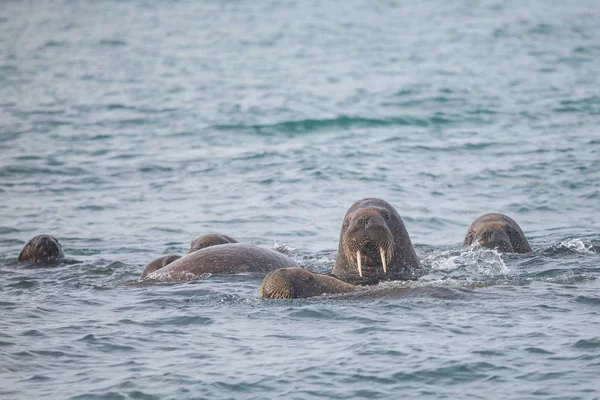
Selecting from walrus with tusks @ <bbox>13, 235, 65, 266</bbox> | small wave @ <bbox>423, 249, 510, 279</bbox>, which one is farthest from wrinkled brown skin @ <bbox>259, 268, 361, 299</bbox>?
walrus with tusks @ <bbox>13, 235, 65, 266</bbox>

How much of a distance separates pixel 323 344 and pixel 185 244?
687cm

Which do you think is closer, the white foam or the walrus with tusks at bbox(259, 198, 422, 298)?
the walrus with tusks at bbox(259, 198, 422, 298)

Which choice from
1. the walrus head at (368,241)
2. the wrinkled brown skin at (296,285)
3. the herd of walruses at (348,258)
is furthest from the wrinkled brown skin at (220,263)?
the wrinkled brown skin at (296,285)

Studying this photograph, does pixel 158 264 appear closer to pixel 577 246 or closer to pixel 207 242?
pixel 207 242

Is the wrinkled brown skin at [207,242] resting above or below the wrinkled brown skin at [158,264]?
above

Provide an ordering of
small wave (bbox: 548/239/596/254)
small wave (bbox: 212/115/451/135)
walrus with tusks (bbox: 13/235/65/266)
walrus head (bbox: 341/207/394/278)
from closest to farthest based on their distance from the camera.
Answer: walrus head (bbox: 341/207/394/278) < small wave (bbox: 548/239/596/254) < walrus with tusks (bbox: 13/235/65/266) < small wave (bbox: 212/115/451/135)

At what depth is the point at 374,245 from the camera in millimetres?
11047

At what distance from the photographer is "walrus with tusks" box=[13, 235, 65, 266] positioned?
13.8 meters

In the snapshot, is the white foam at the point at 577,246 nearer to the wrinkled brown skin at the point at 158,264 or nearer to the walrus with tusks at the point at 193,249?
the walrus with tusks at the point at 193,249

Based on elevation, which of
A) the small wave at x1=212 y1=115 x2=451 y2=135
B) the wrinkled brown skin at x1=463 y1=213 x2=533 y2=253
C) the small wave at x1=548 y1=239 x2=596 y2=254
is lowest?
the small wave at x1=548 y1=239 x2=596 y2=254

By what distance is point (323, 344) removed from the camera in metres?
9.16

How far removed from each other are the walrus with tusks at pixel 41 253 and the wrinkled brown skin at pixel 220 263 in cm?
229

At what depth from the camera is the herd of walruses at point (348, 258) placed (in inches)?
408

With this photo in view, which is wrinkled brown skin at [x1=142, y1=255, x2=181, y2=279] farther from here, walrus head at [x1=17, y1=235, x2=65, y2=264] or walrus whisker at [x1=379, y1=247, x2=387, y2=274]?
walrus whisker at [x1=379, y1=247, x2=387, y2=274]
